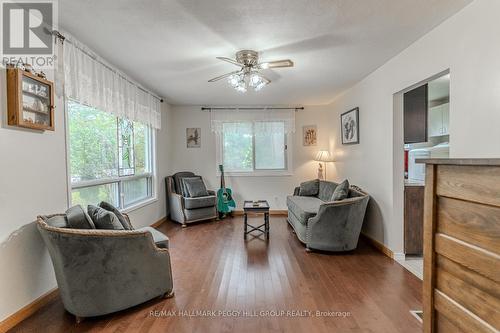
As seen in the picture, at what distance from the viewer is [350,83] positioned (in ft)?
13.7

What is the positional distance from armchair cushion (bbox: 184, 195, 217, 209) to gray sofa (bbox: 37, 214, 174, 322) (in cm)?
265

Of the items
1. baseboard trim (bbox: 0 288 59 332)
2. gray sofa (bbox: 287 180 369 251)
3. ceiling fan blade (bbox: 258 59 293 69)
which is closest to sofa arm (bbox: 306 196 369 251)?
gray sofa (bbox: 287 180 369 251)

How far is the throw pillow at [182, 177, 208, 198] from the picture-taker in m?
5.02

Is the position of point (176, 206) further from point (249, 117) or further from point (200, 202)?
point (249, 117)

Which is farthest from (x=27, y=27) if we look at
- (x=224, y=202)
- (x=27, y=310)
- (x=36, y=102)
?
(x=224, y=202)

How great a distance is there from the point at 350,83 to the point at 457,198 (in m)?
3.55

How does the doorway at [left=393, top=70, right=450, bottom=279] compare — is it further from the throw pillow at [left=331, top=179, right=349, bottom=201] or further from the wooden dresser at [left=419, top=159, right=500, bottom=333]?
the wooden dresser at [left=419, top=159, right=500, bottom=333]

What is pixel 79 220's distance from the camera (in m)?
2.11

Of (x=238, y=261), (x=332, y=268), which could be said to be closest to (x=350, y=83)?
(x=332, y=268)

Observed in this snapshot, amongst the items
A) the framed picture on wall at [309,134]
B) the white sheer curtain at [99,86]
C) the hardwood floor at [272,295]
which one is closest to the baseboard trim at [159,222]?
the hardwood floor at [272,295]

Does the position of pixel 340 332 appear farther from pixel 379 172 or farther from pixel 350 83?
pixel 350 83

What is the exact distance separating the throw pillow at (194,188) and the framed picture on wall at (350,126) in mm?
2864

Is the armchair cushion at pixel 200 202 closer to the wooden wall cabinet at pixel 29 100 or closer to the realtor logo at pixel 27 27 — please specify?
the wooden wall cabinet at pixel 29 100

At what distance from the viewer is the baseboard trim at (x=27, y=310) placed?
1.88 meters
